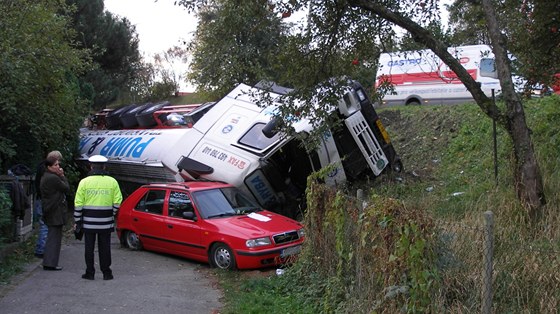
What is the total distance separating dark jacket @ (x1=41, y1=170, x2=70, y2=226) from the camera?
9227 millimetres

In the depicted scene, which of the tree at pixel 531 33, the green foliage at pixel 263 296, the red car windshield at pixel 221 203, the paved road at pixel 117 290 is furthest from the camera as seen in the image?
→ the red car windshield at pixel 221 203

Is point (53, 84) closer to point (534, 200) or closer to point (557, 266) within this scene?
point (534, 200)

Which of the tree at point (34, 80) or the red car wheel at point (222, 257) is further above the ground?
the tree at point (34, 80)

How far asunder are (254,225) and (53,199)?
295 centimetres

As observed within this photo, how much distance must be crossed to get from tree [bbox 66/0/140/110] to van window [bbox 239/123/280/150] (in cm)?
1426

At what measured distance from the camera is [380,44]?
10.6m

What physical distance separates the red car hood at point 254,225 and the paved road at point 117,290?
2.51ft

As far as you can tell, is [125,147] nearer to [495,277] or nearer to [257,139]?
[257,139]

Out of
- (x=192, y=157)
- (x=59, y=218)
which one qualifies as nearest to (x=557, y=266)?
(x=59, y=218)

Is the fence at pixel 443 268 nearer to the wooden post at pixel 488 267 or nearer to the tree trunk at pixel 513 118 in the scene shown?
the wooden post at pixel 488 267

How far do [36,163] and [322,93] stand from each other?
22.5ft

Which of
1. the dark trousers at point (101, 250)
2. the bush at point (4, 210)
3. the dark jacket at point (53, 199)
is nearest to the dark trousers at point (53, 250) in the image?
the dark jacket at point (53, 199)

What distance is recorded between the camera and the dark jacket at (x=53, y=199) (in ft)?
30.3

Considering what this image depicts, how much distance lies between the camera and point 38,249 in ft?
33.6
